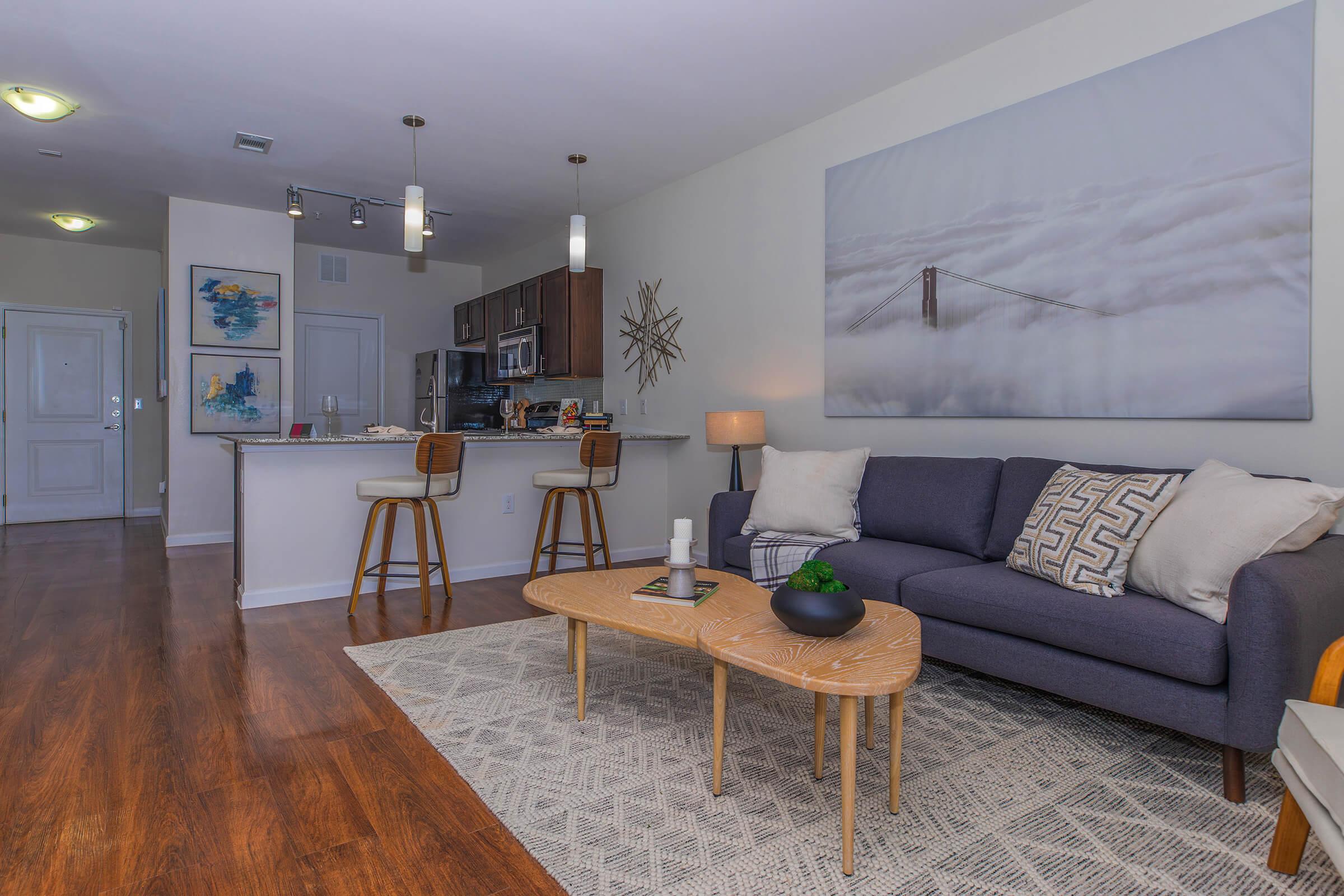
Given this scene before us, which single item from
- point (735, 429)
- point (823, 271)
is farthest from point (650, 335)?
point (823, 271)

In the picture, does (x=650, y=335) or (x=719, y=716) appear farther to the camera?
(x=650, y=335)

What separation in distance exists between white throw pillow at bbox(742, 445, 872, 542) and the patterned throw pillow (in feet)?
2.80

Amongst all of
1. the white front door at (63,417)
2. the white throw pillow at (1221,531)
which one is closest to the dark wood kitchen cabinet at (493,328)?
the white front door at (63,417)

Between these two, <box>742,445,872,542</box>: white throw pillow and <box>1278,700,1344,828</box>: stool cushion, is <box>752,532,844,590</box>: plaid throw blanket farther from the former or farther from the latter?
<box>1278,700,1344,828</box>: stool cushion

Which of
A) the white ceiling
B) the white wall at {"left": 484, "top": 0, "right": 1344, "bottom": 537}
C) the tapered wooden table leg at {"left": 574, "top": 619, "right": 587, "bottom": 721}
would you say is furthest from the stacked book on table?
the white ceiling

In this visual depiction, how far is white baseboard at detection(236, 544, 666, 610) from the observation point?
3803 mm

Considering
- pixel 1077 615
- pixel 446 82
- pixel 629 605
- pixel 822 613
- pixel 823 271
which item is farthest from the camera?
pixel 823 271

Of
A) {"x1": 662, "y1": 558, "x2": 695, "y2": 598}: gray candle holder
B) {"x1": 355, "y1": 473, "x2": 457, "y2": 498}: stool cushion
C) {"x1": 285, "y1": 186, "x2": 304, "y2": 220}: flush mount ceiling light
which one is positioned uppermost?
{"x1": 285, "y1": 186, "x2": 304, "y2": 220}: flush mount ceiling light

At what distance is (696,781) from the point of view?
77.6 inches

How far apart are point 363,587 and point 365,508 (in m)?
0.43

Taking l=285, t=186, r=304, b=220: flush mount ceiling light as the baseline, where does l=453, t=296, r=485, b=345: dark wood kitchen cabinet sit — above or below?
below

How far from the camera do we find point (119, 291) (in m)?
6.98

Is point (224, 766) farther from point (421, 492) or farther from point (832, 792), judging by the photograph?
point (421, 492)

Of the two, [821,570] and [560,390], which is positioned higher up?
[560,390]
